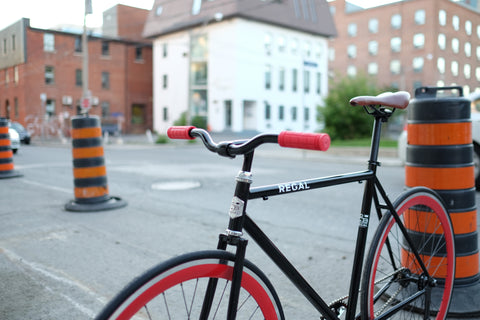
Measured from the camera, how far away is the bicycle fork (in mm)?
1655

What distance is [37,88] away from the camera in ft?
132

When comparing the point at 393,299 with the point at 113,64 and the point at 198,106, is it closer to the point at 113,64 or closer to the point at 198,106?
the point at 198,106

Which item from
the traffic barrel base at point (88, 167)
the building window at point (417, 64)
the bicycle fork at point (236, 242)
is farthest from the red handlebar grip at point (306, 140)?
the building window at point (417, 64)

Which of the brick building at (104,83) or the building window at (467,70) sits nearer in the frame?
the building window at (467,70)

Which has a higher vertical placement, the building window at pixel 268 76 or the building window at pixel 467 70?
the building window at pixel 268 76

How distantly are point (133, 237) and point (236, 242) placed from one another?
3579mm

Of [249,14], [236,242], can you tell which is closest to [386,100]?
[236,242]

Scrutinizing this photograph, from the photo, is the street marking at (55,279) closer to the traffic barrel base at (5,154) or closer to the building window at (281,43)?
Result: the traffic barrel base at (5,154)

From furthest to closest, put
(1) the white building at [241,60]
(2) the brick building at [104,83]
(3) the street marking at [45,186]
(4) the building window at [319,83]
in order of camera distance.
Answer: (4) the building window at [319,83] → (1) the white building at [241,60] → (2) the brick building at [104,83] → (3) the street marking at [45,186]

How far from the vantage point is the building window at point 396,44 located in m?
58.5

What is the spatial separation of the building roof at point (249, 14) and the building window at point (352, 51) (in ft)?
58.9

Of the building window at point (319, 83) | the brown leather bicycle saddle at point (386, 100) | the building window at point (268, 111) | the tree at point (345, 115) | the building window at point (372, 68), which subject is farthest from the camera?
the building window at point (372, 68)

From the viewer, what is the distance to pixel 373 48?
62.1 m

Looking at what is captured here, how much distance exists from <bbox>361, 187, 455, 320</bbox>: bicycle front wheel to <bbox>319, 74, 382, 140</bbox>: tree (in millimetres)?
20130
